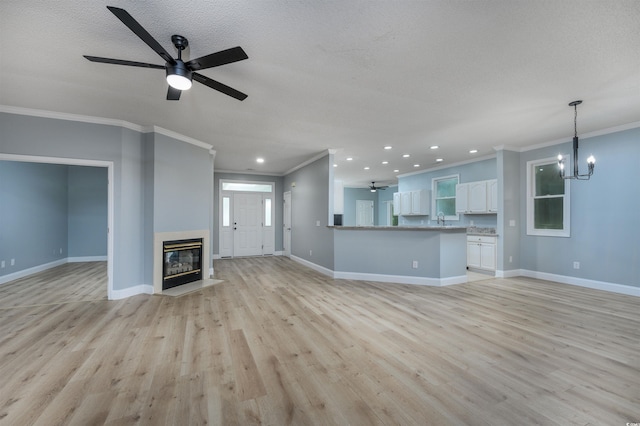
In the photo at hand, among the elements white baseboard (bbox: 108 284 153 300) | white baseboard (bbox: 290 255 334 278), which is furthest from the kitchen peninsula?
white baseboard (bbox: 108 284 153 300)

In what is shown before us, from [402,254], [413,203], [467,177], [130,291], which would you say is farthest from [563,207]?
[130,291]

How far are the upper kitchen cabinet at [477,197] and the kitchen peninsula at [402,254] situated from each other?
5.12 ft

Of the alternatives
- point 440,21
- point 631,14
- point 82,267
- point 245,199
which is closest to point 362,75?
point 440,21

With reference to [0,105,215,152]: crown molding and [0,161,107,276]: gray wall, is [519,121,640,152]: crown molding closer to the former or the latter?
[0,105,215,152]: crown molding

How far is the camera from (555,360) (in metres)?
2.35

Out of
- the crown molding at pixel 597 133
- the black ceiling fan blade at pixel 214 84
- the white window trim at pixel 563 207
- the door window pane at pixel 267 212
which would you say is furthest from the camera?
the door window pane at pixel 267 212

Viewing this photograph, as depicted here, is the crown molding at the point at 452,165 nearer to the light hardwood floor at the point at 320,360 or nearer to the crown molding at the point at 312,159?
the light hardwood floor at the point at 320,360

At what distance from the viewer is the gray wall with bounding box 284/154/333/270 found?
5.84m

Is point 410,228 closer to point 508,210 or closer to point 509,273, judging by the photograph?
point 508,210

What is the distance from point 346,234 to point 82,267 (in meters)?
6.29

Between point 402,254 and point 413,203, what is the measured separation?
3.64 m

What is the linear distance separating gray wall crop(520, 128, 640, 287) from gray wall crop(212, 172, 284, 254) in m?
6.89

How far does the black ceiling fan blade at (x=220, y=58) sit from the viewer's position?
192 centimetres

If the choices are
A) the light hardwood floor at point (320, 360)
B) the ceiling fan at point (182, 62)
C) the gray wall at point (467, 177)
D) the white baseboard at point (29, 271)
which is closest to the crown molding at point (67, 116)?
the ceiling fan at point (182, 62)
